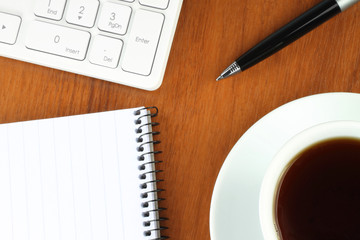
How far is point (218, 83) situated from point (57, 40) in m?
0.21

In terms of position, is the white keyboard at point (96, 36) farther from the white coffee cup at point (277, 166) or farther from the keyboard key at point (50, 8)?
the white coffee cup at point (277, 166)

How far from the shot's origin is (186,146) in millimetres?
523

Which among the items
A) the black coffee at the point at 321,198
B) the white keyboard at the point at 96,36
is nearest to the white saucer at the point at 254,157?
the black coffee at the point at 321,198

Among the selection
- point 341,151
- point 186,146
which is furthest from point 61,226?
point 341,151

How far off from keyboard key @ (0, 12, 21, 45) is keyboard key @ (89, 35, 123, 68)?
103mm

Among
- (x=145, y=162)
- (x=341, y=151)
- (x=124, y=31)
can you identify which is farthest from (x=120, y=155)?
(x=341, y=151)

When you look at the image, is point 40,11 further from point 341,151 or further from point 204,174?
point 341,151

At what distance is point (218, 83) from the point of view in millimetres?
521

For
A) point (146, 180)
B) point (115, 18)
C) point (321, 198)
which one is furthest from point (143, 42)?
point (321, 198)

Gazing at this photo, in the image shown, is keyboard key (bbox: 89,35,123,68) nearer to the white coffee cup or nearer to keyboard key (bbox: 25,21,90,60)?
keyboard key (bbox: 25,21,90,60)

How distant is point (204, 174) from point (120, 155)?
109 mm

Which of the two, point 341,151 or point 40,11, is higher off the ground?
point 40,11

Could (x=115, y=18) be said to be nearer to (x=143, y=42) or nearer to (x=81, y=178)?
(x=143, y=42)

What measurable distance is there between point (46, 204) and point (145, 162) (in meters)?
0.14
